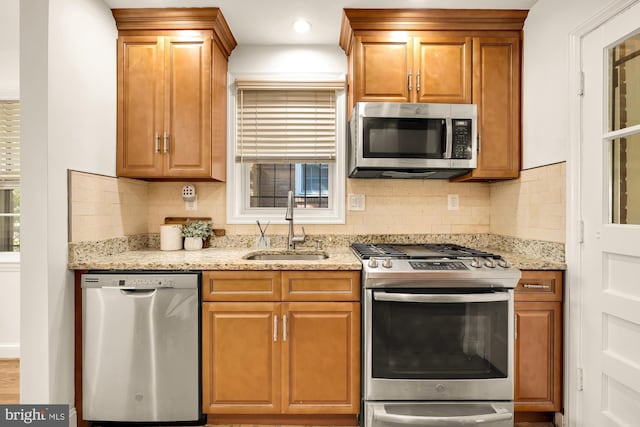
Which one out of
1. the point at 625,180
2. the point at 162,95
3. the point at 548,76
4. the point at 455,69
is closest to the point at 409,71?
the point at 455,69

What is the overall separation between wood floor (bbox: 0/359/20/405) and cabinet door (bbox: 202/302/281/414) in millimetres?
1370

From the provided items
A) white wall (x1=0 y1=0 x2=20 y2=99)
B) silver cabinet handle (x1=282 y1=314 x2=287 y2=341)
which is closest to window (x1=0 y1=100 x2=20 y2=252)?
white wall (x1=0 y1=0 x2=20 y2=99)

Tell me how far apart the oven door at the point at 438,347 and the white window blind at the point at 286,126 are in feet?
4.31

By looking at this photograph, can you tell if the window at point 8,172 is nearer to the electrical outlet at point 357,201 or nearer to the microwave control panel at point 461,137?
the electrical outlet at point 357,201

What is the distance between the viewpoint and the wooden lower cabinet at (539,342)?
1.90 metres

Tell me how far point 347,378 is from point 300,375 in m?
0.26

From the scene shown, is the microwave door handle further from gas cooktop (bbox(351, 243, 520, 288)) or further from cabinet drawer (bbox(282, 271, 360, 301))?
cabinet drawer (bbox(282, 271, 360, 301))

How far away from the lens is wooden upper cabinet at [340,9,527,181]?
7.47ft

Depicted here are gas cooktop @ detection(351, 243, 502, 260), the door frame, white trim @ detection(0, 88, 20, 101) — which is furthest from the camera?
white trim @ detection(0, 88, 20, 101)

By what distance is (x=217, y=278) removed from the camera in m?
1.91

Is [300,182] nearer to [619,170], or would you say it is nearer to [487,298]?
[487,298]

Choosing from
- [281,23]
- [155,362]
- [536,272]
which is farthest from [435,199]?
[155,362]

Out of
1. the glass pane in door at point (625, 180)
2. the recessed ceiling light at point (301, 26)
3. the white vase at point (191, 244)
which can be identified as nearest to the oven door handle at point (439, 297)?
the glass pane in door at point (625, 180)

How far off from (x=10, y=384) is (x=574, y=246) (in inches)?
144
